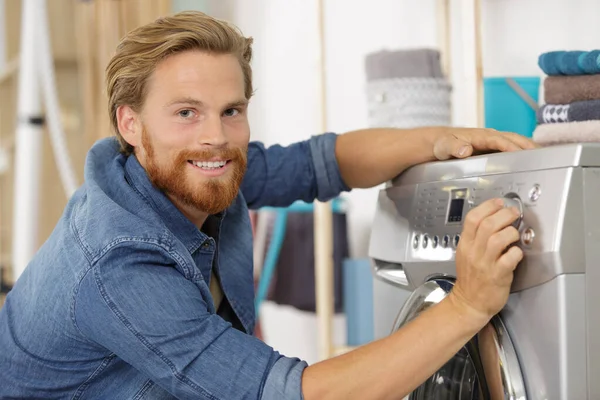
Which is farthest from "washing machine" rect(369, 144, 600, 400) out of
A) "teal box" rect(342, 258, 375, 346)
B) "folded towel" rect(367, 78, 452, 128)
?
"teal box" rect(342, 258, 375, 346)

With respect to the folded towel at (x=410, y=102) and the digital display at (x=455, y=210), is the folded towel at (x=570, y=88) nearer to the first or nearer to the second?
the digital display at (x=455, y=210)

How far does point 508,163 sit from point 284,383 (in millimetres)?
428

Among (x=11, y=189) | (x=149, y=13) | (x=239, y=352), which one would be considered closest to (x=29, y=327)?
(x=239, y=352)

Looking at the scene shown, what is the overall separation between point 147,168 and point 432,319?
0.56 m

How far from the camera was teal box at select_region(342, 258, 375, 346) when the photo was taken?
2738mm

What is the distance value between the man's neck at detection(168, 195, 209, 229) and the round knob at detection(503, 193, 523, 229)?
1.74 feet

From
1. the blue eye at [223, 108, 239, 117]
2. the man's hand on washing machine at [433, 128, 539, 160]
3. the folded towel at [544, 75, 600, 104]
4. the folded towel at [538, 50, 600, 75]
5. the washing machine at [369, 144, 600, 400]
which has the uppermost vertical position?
the folded towel at [538, 50, 600, 75]

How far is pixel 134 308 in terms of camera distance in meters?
1.11

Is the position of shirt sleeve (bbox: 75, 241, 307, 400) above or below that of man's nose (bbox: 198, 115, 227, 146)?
below

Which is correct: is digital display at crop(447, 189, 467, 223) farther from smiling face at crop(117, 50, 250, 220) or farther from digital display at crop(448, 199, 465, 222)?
smiling face at crop(117, 50, 250, 220)

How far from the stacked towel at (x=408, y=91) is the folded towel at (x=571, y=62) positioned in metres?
0.71

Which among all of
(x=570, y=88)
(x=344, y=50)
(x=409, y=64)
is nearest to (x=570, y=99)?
(x=570, y=88)

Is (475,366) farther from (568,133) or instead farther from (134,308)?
(134,308)

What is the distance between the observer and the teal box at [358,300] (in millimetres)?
2738
